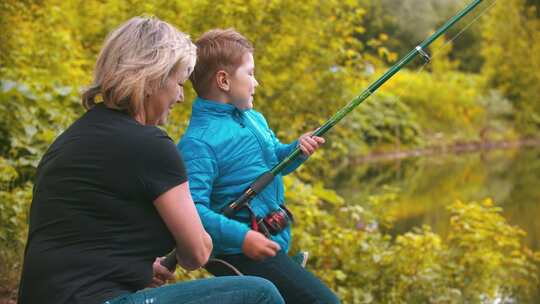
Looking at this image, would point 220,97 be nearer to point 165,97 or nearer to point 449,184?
point 165,97

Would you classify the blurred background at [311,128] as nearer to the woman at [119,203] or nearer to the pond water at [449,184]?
the pond water at [449,184]

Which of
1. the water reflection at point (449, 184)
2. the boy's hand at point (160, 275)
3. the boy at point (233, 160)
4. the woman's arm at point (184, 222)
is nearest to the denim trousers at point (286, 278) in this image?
the boy at point (233, 160)

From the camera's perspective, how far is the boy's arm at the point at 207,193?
2.75 meters

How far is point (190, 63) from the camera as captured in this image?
2484 millimetres

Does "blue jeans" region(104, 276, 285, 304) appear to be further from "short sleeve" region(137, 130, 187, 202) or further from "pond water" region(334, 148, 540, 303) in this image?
"pond water" region(334, 148, 540, 303)

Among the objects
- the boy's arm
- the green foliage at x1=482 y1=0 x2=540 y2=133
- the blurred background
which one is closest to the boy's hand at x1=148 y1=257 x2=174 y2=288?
the boy's arm

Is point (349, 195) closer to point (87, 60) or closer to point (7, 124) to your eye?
point (87, 60)

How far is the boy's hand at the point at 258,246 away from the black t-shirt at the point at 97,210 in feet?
1.40

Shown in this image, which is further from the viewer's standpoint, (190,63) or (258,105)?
(258,105)

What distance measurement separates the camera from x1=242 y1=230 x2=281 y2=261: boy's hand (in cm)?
266

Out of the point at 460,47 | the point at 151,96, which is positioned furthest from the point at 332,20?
the point at 460,47

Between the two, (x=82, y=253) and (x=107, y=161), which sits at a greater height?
(x=107, y=161)

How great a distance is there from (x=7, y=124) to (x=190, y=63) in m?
4.46

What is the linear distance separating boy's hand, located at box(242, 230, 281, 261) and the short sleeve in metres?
0.43
